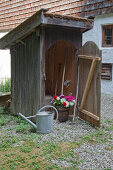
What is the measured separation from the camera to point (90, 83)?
208 inches

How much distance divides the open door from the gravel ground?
28 centimetres

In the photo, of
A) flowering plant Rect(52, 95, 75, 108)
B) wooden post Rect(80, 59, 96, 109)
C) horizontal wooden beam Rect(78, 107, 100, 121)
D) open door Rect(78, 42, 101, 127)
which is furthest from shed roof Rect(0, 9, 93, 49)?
horizontal wooden beam Rect(78, 107, 100, 121)

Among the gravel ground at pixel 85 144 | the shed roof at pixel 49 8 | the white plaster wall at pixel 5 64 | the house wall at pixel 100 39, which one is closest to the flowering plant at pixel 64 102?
the gravel ground at pixel 85 144

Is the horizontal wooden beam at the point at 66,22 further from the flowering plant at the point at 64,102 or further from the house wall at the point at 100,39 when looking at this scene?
the house wall at the point at 100,39

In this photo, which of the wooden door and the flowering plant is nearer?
the flowering plant

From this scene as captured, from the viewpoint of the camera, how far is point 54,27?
5398mm

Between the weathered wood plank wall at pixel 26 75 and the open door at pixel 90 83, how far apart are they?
1.08 meters

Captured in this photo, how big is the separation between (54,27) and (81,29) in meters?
0.74

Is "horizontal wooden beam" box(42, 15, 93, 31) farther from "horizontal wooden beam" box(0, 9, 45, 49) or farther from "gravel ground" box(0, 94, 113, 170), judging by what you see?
"gravel ground" box(0, 94, 113, 170)

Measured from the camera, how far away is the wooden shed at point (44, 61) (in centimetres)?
508

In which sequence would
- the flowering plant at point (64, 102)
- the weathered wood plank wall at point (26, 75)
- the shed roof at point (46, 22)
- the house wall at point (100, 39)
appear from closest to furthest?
the shed roof at point (46, 22), the flowering plant at point (64, 102), the weathered wood plank wall at point (26, 75), the house wall at point (100, 39)

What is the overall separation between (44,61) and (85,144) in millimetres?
2180

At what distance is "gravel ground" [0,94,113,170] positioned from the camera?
347cm

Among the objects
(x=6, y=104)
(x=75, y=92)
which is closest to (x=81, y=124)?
(x=75, y=92)
